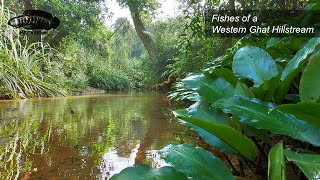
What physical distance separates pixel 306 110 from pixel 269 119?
8 centimetres

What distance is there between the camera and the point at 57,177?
0.79m

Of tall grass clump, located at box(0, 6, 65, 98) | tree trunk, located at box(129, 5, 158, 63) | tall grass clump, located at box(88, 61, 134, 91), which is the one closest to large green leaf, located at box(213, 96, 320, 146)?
tall grass clump, located at box(0, 6, 65, 98)

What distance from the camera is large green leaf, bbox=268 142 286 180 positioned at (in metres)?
0.37

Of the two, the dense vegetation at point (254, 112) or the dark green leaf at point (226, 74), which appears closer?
the dense vegetation at point (254, 112)

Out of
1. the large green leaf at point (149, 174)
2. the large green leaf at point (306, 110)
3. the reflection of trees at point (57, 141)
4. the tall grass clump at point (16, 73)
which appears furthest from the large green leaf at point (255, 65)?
the tall grass clump at point (16, 73)

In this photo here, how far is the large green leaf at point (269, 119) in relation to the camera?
45cm

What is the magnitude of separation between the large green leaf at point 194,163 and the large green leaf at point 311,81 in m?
0.21

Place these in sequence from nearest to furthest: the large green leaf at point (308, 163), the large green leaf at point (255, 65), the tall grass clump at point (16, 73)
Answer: the large green leaf at point (308, 163) < the large green leaf at point (255, 65) < the tall grass clump at point (16, 73)

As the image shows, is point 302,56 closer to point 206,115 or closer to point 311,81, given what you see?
point 311,81

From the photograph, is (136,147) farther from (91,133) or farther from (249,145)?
(249,145)

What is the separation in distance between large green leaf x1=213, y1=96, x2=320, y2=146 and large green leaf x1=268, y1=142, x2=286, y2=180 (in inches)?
2.3

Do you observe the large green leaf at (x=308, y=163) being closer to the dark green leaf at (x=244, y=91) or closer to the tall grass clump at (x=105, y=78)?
the dark green leaf at (x=244, y=91)

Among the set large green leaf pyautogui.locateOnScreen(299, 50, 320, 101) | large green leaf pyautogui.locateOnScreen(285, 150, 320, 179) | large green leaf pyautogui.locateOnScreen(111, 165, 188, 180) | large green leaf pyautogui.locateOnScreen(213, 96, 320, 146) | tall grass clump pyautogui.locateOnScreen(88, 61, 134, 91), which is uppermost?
large green leaf pyautogui.locateOnScreen(299, 50, 320, 101)

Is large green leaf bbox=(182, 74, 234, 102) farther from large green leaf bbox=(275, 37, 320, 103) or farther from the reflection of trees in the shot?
the reflection of trees
